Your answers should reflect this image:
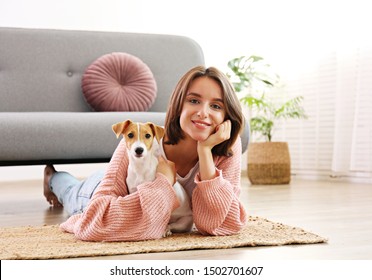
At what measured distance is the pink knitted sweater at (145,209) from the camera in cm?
160

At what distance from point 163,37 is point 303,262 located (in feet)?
8.56

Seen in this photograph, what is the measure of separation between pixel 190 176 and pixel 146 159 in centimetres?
22

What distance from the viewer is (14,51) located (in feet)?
10.7

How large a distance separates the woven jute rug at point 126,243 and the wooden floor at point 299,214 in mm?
34

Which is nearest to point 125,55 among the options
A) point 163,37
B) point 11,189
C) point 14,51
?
point 163,37

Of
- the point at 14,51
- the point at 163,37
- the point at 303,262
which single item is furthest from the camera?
the point at 163,37

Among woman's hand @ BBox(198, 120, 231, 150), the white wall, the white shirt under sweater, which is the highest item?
the white wall

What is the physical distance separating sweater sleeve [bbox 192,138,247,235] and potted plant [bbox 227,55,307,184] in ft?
8.16

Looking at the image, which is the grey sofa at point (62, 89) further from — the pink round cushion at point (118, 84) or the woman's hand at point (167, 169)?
the woman's hand at point (167, 169)

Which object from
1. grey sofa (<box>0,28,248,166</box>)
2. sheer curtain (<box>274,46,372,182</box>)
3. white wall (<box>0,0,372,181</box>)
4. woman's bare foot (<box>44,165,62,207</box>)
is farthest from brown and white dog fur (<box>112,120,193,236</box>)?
white wall (<box>0,0,372,181</box>)

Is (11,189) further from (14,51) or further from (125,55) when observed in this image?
(125,55)

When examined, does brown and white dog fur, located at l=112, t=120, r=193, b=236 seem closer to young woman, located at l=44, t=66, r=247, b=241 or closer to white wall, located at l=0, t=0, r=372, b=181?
young woman, located at l=44, t=66, r=247, b=241

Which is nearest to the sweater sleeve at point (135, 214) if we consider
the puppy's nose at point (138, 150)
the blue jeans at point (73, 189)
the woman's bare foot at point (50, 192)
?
the puppy's nose at point (138, 150)

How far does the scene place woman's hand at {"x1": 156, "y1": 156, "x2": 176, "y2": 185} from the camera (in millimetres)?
1644
